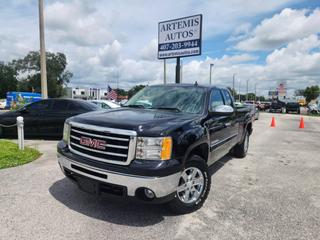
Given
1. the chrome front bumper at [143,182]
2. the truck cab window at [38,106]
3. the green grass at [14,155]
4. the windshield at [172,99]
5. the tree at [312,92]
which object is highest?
the tree at [312,92]

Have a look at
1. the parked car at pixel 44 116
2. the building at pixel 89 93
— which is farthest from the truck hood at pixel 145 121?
the building at pixel 89 93

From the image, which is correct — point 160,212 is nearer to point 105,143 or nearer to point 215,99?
point 105,143

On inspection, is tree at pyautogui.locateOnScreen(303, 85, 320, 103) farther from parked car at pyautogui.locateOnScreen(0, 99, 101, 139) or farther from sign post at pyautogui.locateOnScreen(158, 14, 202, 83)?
parked car at pyautogui.locateOnScreen(0, 99, 101, 139)

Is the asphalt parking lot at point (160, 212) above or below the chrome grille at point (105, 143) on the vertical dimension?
below

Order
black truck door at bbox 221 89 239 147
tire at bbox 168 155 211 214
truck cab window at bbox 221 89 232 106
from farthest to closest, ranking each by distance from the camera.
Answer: truck cab window at bbox 221 89 232 106 < black truck door at bbox 221 89 239 147 < tire at bbox 168 155 211 214

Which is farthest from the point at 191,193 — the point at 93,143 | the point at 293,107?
the point at 293,107

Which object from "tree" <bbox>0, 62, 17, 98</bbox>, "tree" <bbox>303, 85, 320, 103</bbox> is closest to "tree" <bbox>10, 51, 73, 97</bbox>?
"tree" <bbox>0, 62, 17, 98</bbox>

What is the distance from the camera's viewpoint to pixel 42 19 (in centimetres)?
1348

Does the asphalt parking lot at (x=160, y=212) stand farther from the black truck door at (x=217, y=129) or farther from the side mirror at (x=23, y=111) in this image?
the side mirror at (x=23, y=111)

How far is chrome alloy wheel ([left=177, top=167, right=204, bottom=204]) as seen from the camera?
356cm

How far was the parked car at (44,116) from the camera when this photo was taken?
9094mm

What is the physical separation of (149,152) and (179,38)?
1133 centimetres

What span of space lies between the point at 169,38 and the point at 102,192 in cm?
1164

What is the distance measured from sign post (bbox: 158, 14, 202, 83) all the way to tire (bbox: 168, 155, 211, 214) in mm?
9764
